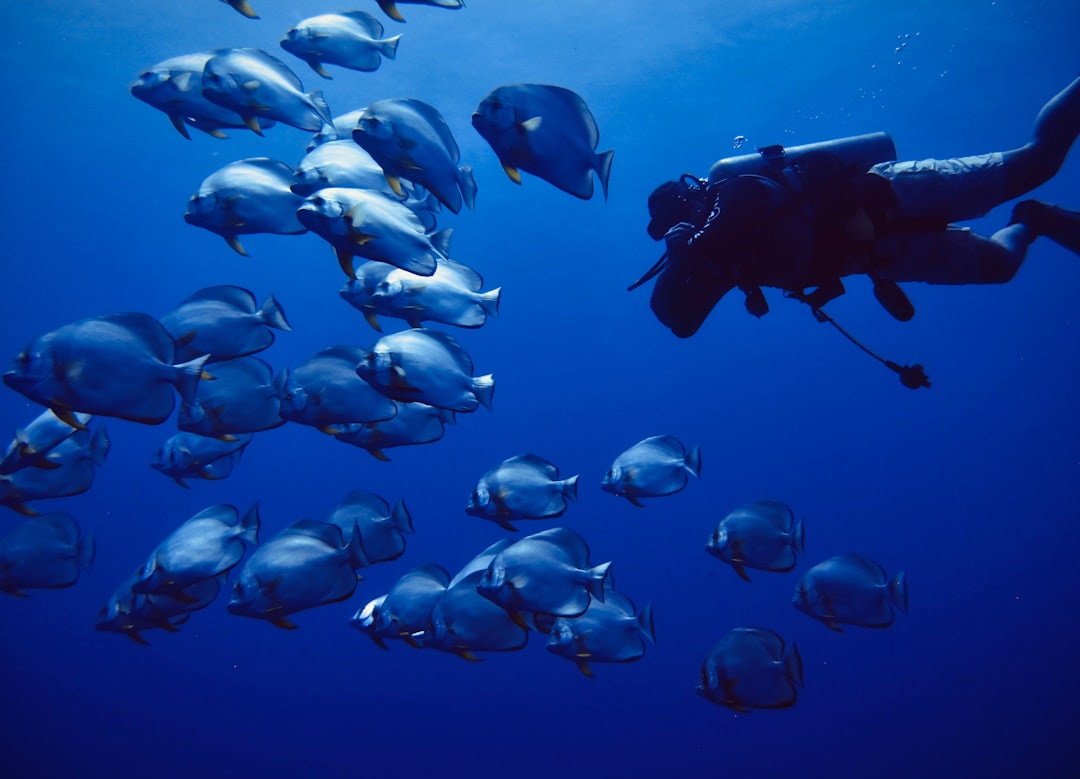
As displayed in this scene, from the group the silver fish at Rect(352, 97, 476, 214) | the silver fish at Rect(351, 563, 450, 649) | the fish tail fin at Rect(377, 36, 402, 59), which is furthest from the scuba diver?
the silver fish at Rect(351, 563, 450, 649)

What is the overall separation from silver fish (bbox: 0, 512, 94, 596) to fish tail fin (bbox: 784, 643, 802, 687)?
5.17m

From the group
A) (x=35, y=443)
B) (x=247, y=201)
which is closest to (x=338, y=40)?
(x=247, y=201)

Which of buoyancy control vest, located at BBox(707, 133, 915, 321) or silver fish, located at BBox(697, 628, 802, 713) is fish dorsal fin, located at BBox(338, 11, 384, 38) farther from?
silver fish, located at BBox(697, 628, 802, 713)

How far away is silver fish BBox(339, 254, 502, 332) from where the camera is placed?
3.60 meters

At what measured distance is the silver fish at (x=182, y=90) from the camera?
150 inches

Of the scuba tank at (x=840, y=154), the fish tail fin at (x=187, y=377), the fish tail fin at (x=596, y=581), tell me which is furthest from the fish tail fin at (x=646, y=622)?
the fish tail fin at (x=187, y=377)

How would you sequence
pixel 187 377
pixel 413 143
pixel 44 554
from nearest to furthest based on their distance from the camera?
pixel 187 377 < pixel 413 143 < pixel 44 554

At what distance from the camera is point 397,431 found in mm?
4051

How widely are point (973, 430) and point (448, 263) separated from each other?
86.9 feet

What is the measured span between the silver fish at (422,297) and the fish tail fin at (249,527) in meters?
1.52

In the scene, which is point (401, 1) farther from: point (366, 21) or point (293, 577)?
point (293, 577)

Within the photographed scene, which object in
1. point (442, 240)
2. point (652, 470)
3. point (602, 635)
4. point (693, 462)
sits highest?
point (442, 240)

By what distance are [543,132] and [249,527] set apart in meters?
3.00

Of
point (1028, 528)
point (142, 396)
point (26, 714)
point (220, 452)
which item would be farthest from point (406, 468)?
point (1028, 528)
